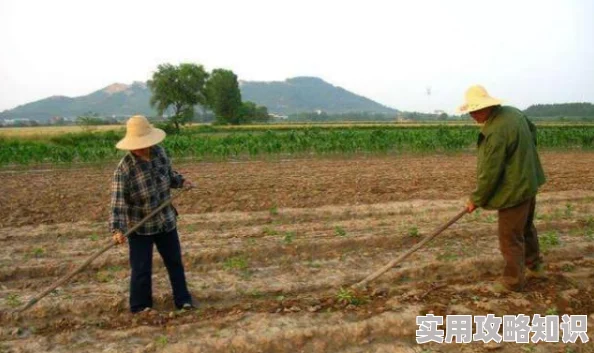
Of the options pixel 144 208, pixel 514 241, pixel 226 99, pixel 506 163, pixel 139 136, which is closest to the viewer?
pixel 139 136

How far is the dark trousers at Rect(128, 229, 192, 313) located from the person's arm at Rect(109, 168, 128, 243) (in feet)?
0.59

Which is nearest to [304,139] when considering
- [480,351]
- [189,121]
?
[480,351]

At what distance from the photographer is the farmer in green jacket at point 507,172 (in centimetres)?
460

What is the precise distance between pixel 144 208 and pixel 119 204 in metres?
0.23

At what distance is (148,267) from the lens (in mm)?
4594

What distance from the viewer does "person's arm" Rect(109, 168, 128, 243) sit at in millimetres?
4375

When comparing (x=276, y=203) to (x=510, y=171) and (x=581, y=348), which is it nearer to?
(x=510, y=171)

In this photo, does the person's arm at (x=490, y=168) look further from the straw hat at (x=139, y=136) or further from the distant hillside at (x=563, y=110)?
the distant hillside at (x=563, y=110)

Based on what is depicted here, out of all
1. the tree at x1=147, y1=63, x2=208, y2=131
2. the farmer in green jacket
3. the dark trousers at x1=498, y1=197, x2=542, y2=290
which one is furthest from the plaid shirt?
the tree at x1=147, y1=63, x2=208, y2=131

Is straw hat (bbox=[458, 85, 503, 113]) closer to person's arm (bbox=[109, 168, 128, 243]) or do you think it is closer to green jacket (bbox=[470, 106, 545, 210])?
green jacket (bbox=[470, 106, 545, 210])

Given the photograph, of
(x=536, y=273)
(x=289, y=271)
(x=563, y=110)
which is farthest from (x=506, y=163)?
(x=563, y=110)

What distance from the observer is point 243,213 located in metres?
8.70

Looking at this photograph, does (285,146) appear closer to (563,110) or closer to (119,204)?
(119,204)

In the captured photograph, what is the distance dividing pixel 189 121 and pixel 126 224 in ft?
185
